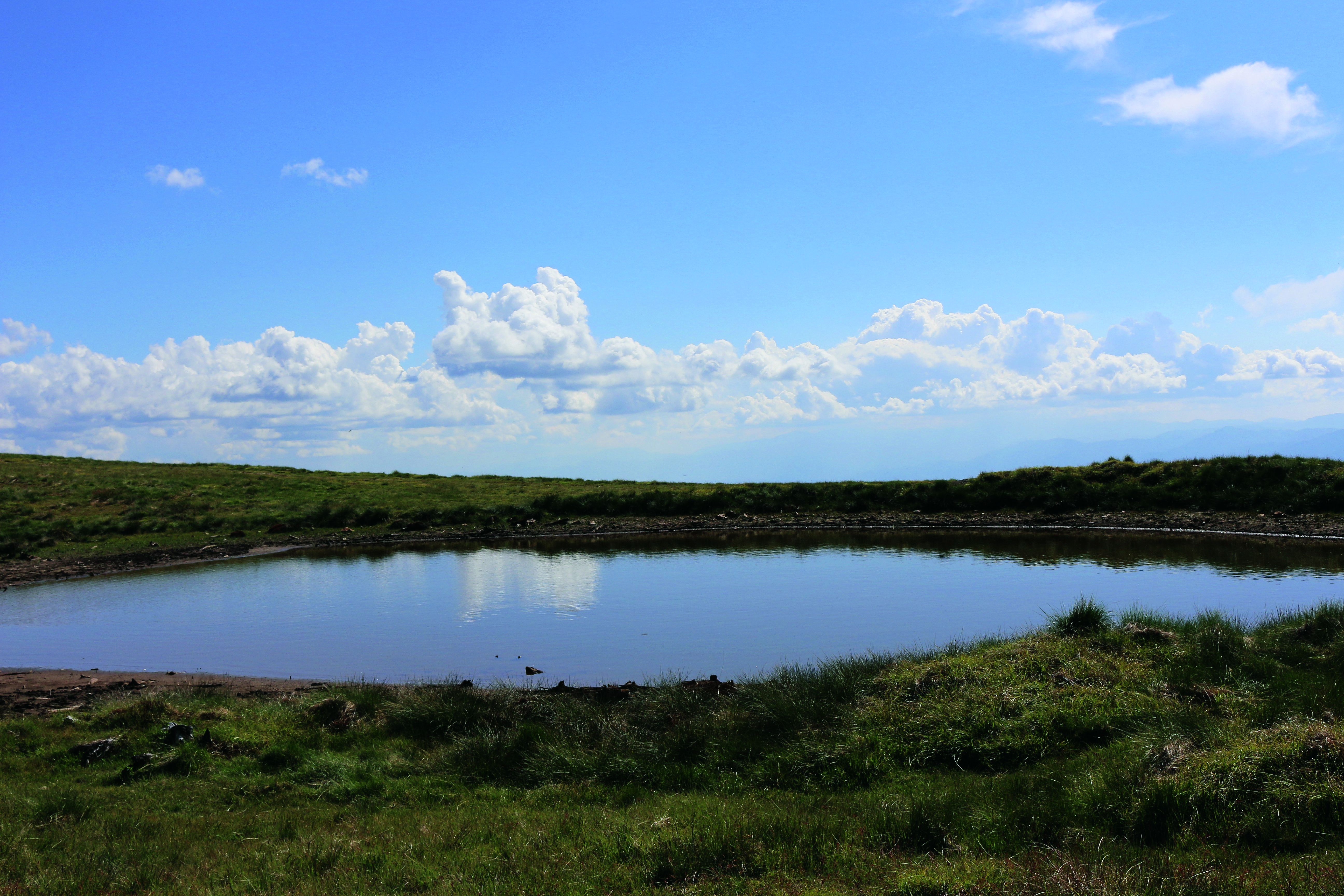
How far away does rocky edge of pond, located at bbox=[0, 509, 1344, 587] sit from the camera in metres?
31.8

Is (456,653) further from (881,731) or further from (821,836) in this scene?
(821,836)

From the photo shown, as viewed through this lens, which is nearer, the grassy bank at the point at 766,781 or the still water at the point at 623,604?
the grassy bank at the point at 766,781

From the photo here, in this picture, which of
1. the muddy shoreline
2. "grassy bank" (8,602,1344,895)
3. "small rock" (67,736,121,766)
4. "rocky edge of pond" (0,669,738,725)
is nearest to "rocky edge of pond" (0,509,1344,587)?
the muddy shoreline

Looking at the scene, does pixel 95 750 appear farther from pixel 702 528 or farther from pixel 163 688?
pixel 702 528

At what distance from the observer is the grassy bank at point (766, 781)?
6.52 metres

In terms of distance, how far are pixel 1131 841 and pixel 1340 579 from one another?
19009 mm

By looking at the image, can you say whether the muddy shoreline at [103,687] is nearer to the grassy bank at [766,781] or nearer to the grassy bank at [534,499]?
the grassy bank at [766,781]

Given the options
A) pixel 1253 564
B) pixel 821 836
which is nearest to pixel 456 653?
pixel 821 836

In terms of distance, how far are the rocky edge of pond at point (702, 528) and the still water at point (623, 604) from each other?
85.2 inches

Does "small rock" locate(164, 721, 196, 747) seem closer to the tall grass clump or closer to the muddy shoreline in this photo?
the muddy shoreline

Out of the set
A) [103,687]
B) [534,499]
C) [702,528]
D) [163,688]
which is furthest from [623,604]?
[534,499]

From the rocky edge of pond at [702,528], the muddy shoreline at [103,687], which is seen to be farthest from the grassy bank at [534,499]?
the muddy shoreline at [103,687]

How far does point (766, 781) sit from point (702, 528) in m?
33.0

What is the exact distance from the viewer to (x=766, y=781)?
930 centimetres
